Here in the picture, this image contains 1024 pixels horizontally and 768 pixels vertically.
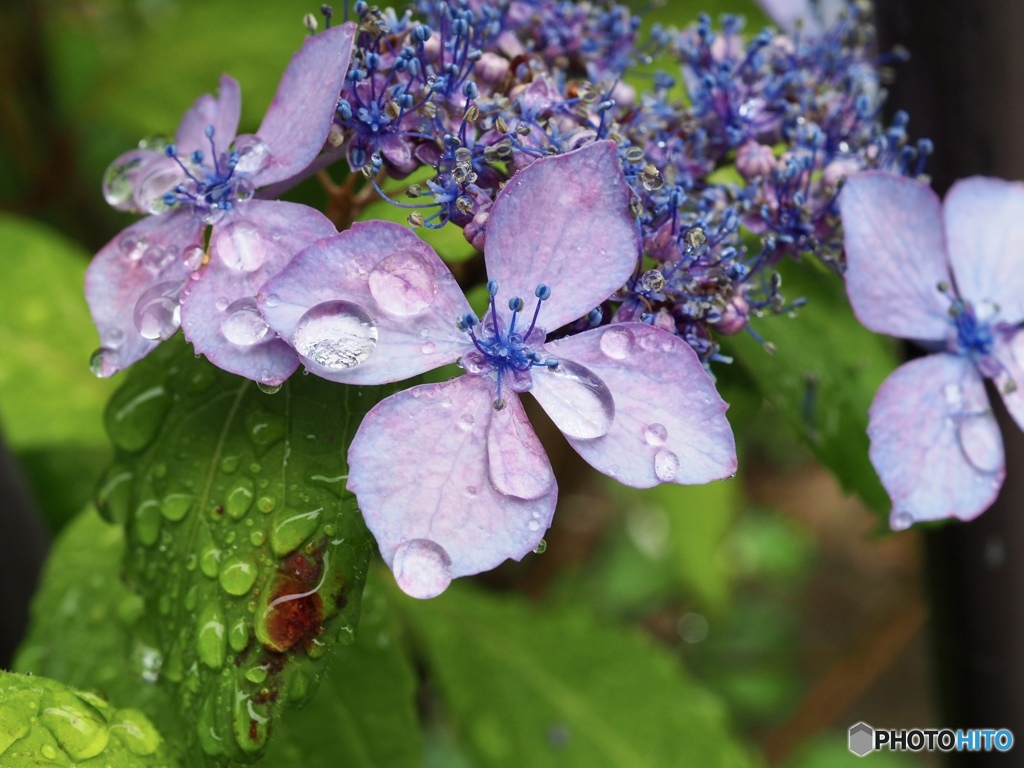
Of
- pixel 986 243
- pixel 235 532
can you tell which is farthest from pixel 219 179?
pixel 986 243

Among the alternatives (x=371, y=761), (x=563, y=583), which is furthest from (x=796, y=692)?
(x=371, y=761)

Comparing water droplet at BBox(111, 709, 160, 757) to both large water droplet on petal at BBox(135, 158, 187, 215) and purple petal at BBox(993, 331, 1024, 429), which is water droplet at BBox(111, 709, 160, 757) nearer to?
large water droplet on petal at BBox(135, 158, 187, 215)

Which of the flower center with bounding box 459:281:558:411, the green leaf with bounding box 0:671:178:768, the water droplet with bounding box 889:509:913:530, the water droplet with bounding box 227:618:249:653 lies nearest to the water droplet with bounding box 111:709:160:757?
the green leaf with bounding box 0:671:178:768

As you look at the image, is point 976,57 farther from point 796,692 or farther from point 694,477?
point 796,692

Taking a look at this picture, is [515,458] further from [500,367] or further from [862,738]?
[862,738]

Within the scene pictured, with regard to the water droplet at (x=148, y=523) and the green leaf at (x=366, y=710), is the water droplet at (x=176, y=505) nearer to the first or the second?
the water droplet at (x=148, y=523)

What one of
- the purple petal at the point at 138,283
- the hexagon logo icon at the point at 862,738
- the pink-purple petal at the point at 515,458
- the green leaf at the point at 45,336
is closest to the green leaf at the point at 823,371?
the hexagon logo icon at the point at 862,738
